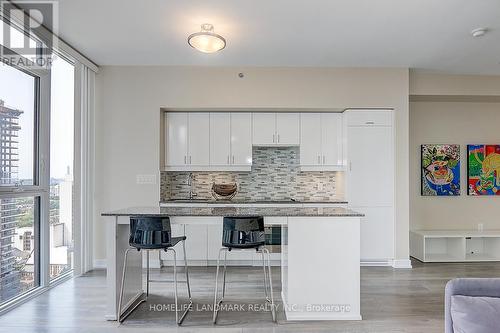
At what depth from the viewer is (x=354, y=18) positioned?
10.5 feet

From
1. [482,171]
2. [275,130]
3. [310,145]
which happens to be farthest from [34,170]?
[482,171]

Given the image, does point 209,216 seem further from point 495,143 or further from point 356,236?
point 495,143

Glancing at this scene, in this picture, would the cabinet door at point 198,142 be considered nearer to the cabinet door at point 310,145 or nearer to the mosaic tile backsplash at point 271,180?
the mosaic tile backsplash at point 271,180

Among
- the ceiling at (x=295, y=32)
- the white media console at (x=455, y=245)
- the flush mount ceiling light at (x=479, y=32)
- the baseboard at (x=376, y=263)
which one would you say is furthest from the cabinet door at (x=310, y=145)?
the flush mount ceiling light at (x=479, y=32)

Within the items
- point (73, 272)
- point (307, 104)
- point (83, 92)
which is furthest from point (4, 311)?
point (307, 104)

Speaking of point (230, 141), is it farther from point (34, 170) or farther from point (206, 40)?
point (34, 170)

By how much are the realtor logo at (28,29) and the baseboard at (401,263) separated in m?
5.05

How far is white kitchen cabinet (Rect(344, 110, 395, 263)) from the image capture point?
4578mm

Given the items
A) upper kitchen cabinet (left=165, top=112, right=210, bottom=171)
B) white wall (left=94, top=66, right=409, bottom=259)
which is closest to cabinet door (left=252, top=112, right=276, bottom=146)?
white wall (left=94, top=66, right=409, bottom=259)

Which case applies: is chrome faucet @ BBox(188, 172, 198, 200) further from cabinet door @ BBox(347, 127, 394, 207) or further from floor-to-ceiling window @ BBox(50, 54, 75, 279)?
cabinet door @ BBox(347, 127, 394, 207)

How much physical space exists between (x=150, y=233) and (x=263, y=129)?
2590mm

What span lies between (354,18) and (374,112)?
177 centimetres

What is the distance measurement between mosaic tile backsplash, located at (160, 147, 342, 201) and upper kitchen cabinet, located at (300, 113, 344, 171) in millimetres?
→ 359

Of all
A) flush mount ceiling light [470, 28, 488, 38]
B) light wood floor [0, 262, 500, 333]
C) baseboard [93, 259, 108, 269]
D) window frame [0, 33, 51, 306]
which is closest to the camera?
light wood floor [0, 262, 500, 333]
